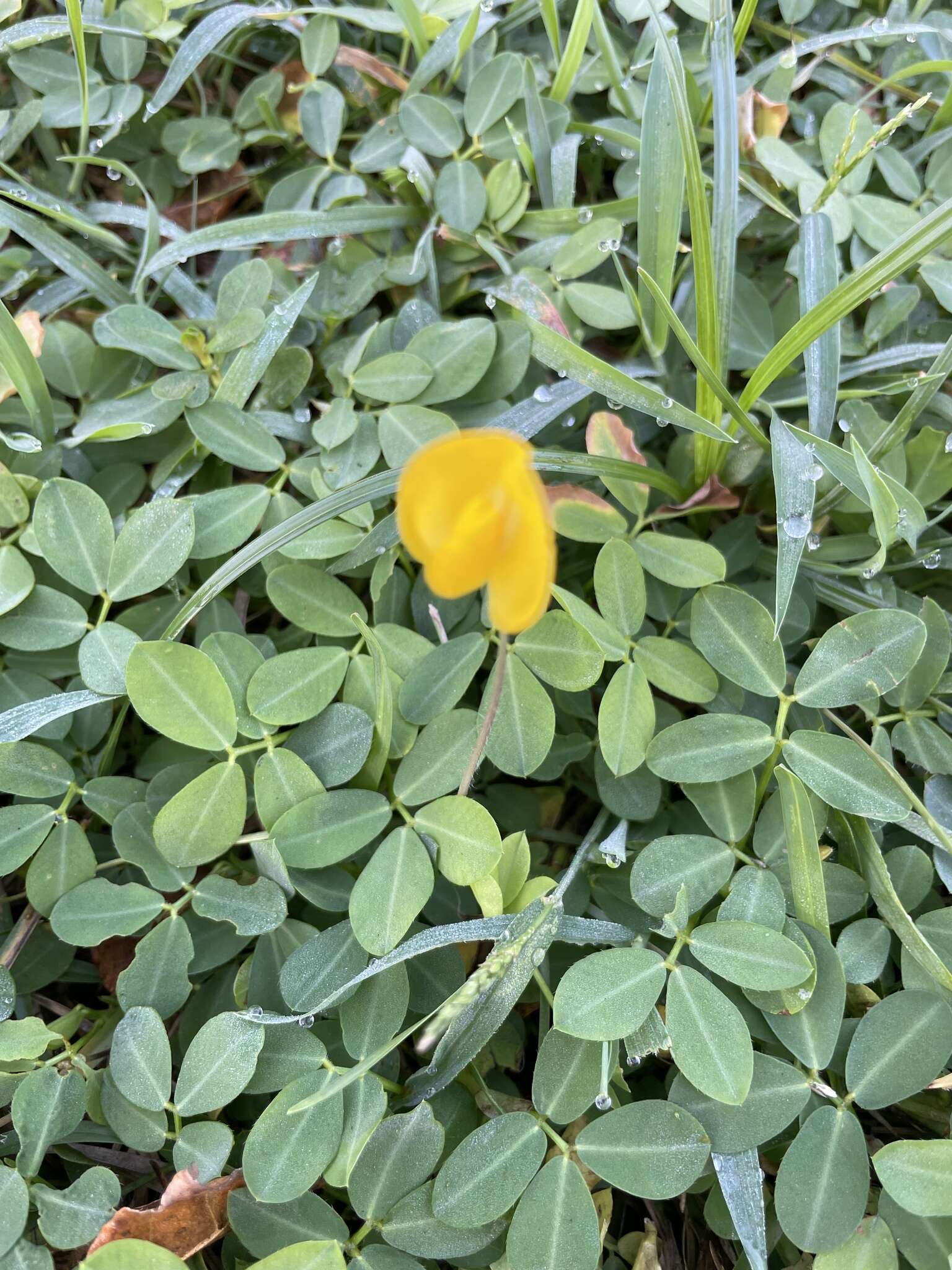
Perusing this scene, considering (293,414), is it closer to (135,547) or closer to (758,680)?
(135,547)

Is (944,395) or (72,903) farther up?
(944,395)

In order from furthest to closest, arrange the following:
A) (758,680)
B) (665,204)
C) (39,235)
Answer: (39,235) < (665,204) < (758,680)

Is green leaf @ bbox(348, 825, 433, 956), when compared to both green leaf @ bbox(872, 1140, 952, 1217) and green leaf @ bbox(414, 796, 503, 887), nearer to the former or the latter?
green leaf @ bbox(414, 796, 503, 887)

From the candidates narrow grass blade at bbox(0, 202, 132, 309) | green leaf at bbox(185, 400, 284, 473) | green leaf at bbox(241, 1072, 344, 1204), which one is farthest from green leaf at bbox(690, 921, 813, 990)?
narrow grass blade at bbox(0, 202, 132, 309)

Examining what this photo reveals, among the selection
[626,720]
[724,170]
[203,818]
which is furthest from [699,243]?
[203,818]

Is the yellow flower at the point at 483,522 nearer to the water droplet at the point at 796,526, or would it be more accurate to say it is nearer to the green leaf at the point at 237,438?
the water droplet at the point at 796,526

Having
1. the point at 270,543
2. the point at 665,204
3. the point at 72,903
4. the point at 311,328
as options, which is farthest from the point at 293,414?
the point at 72,903
